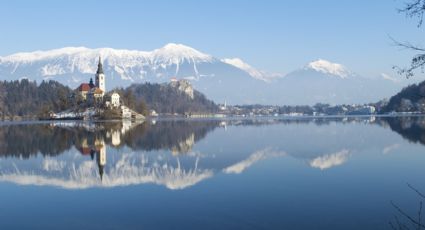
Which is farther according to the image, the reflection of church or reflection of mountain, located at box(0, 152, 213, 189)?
the reflection of church

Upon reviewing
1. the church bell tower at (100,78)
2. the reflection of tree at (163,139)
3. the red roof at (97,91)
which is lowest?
the reflection of tree at (163,139)

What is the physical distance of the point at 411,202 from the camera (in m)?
16.7

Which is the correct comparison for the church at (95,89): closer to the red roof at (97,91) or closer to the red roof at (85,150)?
the red roof at (97,91)

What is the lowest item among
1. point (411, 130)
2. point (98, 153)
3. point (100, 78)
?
point (98, 153)

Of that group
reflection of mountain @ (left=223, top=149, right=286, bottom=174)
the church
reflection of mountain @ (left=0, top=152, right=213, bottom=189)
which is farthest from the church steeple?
reflection of mountain @ (left=223, top=149, right=286, bottom=174)

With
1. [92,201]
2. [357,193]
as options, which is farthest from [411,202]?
[92,201]

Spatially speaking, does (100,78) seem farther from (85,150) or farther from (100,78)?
(85,150)

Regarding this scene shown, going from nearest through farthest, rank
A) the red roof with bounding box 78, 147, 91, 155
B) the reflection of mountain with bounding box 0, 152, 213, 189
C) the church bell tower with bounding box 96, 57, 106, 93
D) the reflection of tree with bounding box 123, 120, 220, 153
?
the reflection of mountain with bounding box 0, 152, 213, 189, the red roof with bounding box 78, 147, 91, 155, the reflection of tree with bounding box 123, 120, 220, 153, the church bell tower with bounding box 96, 57, 106, 93

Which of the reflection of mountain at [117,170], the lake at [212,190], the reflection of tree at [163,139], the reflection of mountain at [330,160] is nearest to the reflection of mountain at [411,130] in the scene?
the reflection of mountain at [330,160]

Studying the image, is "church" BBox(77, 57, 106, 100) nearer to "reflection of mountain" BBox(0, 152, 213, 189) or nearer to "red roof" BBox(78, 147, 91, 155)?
"red roof" BBox(78, 147, 91, 155)

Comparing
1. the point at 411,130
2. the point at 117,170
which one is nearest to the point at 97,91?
the point at 411,130

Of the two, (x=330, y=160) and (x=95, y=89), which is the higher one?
(x=95, y=89)

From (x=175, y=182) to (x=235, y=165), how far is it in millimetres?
6758

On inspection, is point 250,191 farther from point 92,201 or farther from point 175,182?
point 92,201
